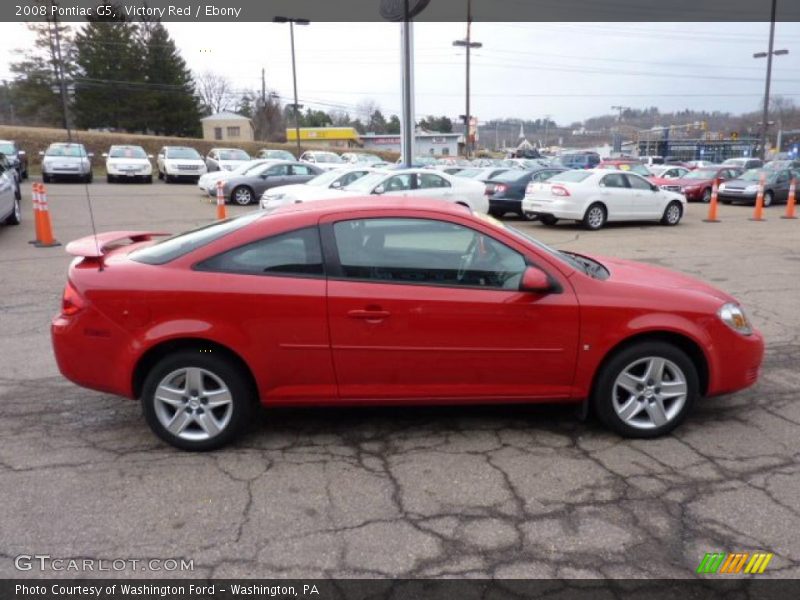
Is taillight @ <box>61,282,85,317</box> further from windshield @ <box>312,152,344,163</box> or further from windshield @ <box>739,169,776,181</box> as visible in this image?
windshield @ <box>312,152,344,163</box>

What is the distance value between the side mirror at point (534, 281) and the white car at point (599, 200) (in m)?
11.8

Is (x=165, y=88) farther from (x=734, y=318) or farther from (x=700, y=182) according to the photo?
(x=734, y=318)

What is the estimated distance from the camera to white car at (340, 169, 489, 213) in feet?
47.4

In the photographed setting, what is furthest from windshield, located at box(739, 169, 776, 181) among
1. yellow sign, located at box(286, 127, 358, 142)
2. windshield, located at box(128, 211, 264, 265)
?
yellow sign, located at box(286, 127, 358, 142)

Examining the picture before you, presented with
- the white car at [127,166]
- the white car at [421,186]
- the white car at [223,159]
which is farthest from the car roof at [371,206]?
the white car at [127,166]

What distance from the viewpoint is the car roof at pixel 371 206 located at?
155 inches

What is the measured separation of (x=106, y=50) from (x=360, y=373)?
61749 millimetres

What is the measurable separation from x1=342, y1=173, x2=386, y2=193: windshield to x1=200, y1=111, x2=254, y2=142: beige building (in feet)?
192

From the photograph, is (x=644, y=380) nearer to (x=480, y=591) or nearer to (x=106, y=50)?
(x=480, y=591)

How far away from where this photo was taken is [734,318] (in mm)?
4113

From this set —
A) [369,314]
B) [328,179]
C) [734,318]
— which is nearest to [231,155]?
[328,179]

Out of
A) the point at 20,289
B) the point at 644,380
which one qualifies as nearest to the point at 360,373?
the point at 644,380

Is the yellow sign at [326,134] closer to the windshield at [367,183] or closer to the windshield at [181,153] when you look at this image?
the windshield at [181,153]

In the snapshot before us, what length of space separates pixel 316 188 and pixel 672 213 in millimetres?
9344
